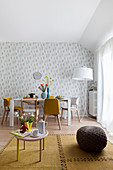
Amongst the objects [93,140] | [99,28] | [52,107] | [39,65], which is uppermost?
[99,28]

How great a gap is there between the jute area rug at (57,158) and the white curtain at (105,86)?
46.4 inches

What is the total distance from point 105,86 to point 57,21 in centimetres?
212

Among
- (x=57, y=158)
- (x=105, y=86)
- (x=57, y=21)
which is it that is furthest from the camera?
(x=105, y=86)

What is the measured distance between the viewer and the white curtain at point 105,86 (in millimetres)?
3685

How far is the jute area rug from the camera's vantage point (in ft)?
6.32

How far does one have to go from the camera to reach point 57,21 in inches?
152

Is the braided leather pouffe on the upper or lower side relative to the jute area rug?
upper

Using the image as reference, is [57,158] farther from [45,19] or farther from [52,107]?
[45,19]

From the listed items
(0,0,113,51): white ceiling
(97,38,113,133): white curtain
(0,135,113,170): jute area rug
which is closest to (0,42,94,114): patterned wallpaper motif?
(0,0,113,51): white ceiling

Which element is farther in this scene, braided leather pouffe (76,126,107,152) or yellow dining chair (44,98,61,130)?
yellow dining chair (44,98,61,130)

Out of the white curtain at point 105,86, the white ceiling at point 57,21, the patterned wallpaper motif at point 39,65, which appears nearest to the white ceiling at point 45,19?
the white ceiling at point 57,21

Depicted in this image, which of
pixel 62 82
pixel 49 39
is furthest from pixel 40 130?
pixel 49 39

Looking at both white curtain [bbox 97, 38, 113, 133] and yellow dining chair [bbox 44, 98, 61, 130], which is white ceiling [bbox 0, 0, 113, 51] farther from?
yellow dining chair [bbox 44, 98, 61, 130]

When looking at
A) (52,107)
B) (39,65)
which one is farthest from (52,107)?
(39,65)
